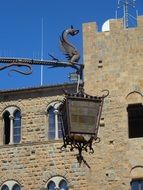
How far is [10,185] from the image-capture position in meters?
22.0

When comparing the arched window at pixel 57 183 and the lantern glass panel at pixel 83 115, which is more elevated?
the arched window at pixel 57 183

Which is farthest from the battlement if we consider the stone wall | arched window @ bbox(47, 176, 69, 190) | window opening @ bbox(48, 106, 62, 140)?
arched window @ bbox(47, 176, 69, 190)

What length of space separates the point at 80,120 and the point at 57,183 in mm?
16630

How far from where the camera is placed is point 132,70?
2159 centimetres

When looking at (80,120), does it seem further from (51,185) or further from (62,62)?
(51,185)

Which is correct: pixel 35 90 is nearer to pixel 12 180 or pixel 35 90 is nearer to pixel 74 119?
pixel 12 180

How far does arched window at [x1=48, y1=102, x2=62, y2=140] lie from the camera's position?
2228cm

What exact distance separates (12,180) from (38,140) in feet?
6.20

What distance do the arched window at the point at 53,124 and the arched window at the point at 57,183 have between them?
1681 millimetres

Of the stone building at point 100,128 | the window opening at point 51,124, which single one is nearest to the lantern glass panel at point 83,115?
the stone building at point 100,128

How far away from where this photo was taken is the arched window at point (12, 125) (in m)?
22.9

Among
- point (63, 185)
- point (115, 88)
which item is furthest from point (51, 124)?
point (115, 88)

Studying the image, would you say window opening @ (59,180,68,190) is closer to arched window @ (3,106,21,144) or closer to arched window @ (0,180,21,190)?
arched window @ (0,180,21,190)

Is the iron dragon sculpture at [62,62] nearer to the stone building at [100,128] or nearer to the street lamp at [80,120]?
the street lamp at [80,120]
